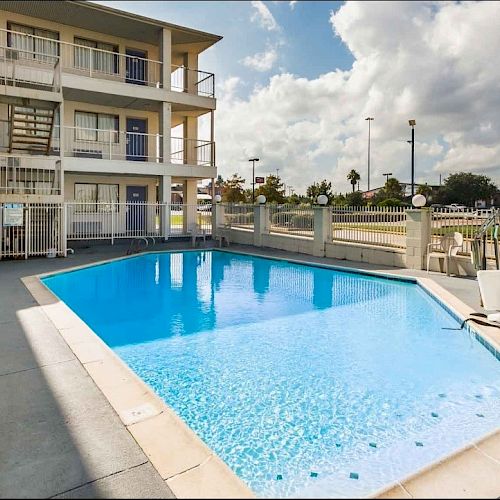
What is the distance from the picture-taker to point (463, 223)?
12453 mm

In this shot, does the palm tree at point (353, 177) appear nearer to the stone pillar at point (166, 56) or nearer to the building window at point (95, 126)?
the stone pillar at point (166, 56)

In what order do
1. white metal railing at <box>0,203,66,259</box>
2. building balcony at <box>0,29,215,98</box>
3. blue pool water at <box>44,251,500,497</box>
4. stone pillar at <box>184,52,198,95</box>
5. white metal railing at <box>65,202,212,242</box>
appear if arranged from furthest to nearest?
A: stone pillar at <box>184,52,198,95</box> → white metal railing at <box>65,202,212,242</box> → building balcony at <box>0,29,215,98</box> → white metal railing at <box>0,203,66,259</box> → blue pool water at <box>44,251,500,497</box>

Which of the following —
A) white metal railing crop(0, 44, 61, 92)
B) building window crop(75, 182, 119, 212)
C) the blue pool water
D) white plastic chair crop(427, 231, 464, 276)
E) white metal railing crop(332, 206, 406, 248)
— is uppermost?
white metal railing crop(0, 44, 61, 92)

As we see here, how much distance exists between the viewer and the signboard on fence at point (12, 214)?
1441 centimetres

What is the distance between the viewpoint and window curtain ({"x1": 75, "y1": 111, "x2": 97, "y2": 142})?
21156 mm

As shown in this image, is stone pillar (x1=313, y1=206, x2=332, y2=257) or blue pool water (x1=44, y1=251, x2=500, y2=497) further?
stone pillar (x1=313, y1=206, x2=332, y2=257)

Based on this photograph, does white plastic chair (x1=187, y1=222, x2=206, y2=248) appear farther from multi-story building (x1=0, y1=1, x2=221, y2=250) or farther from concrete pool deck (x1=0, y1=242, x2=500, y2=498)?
concrete pool deck (x1=0, y1=242, x2=500, y2=498)

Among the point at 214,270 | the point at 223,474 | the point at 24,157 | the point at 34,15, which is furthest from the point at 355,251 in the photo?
the point at 34,15

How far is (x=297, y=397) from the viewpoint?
5.29m

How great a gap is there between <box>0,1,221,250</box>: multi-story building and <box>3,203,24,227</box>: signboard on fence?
1414 mm

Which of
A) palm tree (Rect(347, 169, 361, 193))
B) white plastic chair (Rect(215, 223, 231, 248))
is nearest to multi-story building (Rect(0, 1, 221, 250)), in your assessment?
white plastic chair (Rect(215, 223, 231, 248))

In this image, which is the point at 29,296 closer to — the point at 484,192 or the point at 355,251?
the point at 355,251

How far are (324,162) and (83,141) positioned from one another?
12.4 m

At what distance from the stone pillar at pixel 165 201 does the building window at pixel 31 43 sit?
276 inches
